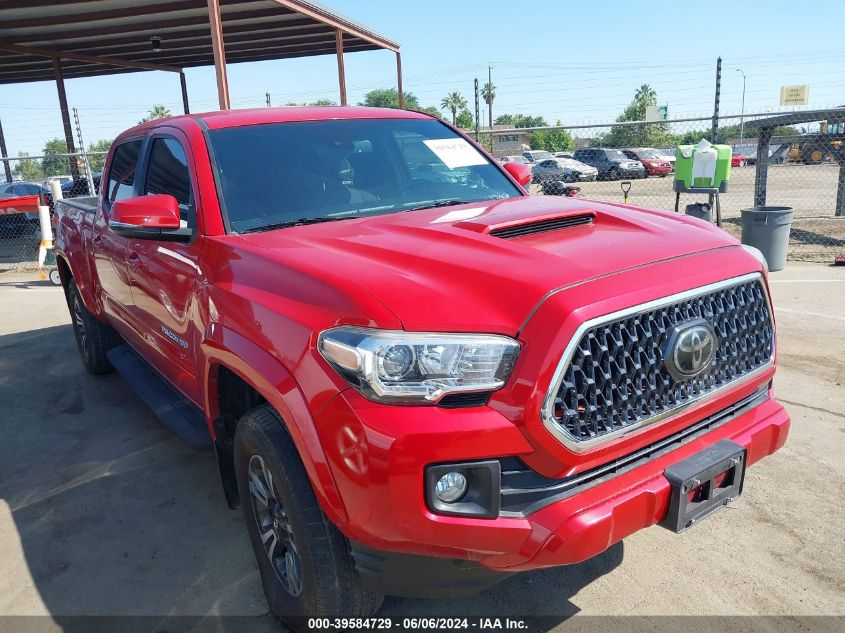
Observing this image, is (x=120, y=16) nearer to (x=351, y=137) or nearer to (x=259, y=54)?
(x=259, y=54)

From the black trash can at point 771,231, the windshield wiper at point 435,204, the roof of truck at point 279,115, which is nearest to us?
the windshield wiper at point 435,204

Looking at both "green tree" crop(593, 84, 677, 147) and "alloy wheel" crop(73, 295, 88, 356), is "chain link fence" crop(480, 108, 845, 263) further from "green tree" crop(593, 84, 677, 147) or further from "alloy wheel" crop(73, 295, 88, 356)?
"alloy wheel" crop(73, 295, 88, 356)

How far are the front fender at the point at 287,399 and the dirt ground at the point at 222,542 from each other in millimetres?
891

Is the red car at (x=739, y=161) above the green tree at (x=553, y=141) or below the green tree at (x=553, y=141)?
below

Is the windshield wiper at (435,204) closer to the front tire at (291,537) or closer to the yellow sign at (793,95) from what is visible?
the front tire at (291,537)

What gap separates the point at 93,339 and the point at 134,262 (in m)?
2.10

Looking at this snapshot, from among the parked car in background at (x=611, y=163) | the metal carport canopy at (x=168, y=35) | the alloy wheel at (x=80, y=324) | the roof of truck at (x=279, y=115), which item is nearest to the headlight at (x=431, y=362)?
→ the roof of truck at (x=279, y=115)

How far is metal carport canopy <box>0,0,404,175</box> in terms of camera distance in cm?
1123

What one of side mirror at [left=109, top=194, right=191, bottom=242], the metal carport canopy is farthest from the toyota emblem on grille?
the metal carport canopy

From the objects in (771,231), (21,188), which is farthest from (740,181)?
(21,188)

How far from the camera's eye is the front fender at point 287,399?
6.53 ft

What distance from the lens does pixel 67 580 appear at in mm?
2922

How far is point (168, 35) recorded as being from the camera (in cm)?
1430

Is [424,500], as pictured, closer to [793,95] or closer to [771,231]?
[771,231]
